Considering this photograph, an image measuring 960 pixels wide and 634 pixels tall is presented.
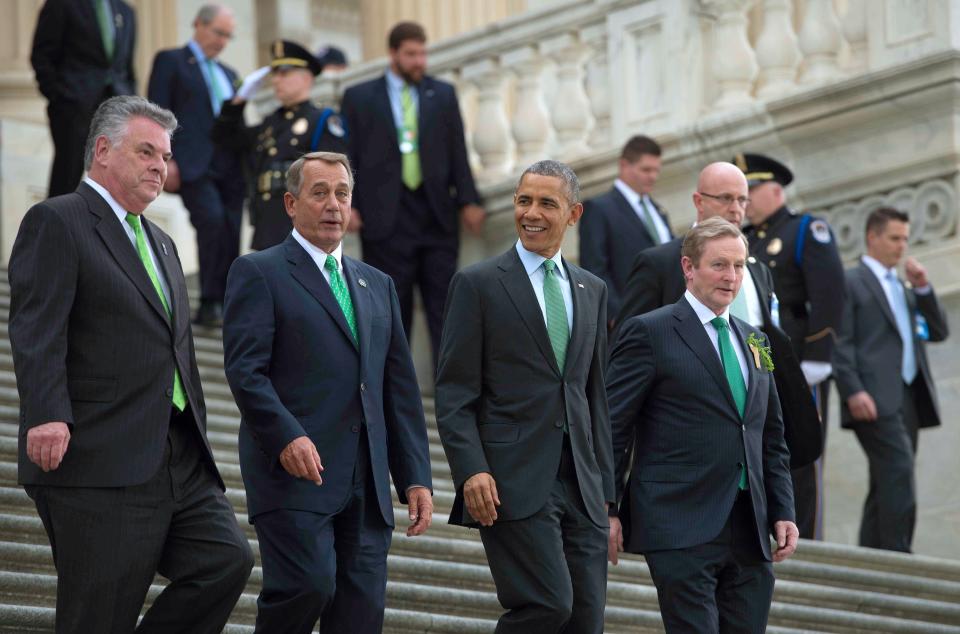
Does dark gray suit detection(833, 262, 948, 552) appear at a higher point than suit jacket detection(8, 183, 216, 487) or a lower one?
lower

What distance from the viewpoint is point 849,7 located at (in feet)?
39.1

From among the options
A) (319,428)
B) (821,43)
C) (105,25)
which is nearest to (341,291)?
(319,428)

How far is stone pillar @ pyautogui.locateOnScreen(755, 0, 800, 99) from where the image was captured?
12102 millimetres

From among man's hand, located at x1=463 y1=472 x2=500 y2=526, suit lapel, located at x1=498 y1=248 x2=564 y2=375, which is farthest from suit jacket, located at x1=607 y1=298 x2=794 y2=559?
man's hand, located at x1=463 y1=472 x2=500 y2=526

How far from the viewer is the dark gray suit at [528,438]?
21.5 feet

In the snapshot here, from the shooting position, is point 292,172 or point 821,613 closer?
point 292,172

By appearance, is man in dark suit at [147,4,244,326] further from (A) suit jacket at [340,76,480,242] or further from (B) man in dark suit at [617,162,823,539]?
(B) man in dark suit at [617,162,823,539]

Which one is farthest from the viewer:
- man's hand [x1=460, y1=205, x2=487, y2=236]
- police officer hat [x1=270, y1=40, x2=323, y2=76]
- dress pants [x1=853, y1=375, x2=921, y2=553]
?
man's hand [x1=460, y1=205, x2=487, y2=236]

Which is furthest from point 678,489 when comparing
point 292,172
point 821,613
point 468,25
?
point 468,25

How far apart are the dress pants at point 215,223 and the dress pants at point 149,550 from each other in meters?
5.80

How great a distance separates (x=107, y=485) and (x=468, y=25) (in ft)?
43.0

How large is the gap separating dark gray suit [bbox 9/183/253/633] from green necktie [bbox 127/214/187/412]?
26 mm

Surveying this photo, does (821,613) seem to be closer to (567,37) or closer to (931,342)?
(931,342)

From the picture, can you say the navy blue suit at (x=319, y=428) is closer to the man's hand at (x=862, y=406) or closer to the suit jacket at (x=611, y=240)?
the suit jacket at (x=611, y=240)
